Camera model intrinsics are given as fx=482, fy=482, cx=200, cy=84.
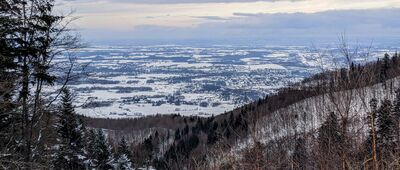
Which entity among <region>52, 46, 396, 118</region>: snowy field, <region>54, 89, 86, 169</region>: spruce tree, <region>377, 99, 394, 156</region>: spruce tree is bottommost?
<region>52, 46, 396, 118</region>: snowy field

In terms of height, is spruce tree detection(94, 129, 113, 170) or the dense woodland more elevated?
the dense woodland

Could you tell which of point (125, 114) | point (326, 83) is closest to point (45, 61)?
point (326, 83)

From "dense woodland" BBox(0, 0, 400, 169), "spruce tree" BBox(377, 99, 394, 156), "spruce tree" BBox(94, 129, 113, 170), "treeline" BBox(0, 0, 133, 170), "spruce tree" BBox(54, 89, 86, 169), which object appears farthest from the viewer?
"spruce tree" BBox(94, 129, 113, 170)

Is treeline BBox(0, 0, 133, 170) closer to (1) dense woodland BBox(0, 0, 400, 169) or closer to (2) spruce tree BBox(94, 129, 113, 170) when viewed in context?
(1) dense woodland BBox(0, 0, 400, 169)

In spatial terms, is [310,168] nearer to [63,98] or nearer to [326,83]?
[326,83]

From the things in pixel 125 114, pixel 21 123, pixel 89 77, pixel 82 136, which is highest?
pixel 89 77

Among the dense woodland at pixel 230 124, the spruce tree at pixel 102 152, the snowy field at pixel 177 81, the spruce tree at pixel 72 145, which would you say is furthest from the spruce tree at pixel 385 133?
the snowy field at pixel 177 81

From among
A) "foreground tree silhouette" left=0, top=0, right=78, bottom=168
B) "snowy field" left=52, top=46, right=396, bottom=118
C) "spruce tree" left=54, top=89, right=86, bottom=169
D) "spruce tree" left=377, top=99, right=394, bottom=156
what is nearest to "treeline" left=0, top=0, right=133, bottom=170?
"foreground tree silhouette" left=0, top=0, right=78, bottom=168

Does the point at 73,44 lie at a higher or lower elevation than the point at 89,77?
higher

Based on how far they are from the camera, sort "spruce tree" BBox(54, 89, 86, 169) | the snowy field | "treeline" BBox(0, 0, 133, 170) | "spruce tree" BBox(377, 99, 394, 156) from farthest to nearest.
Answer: the snowy field
"spruce tree" BBox(54, 89, 86, 169)
"treeline" BBox(0, 0, 133, 170)
"spruce tree" BBox(377, 99, 394, 156)
